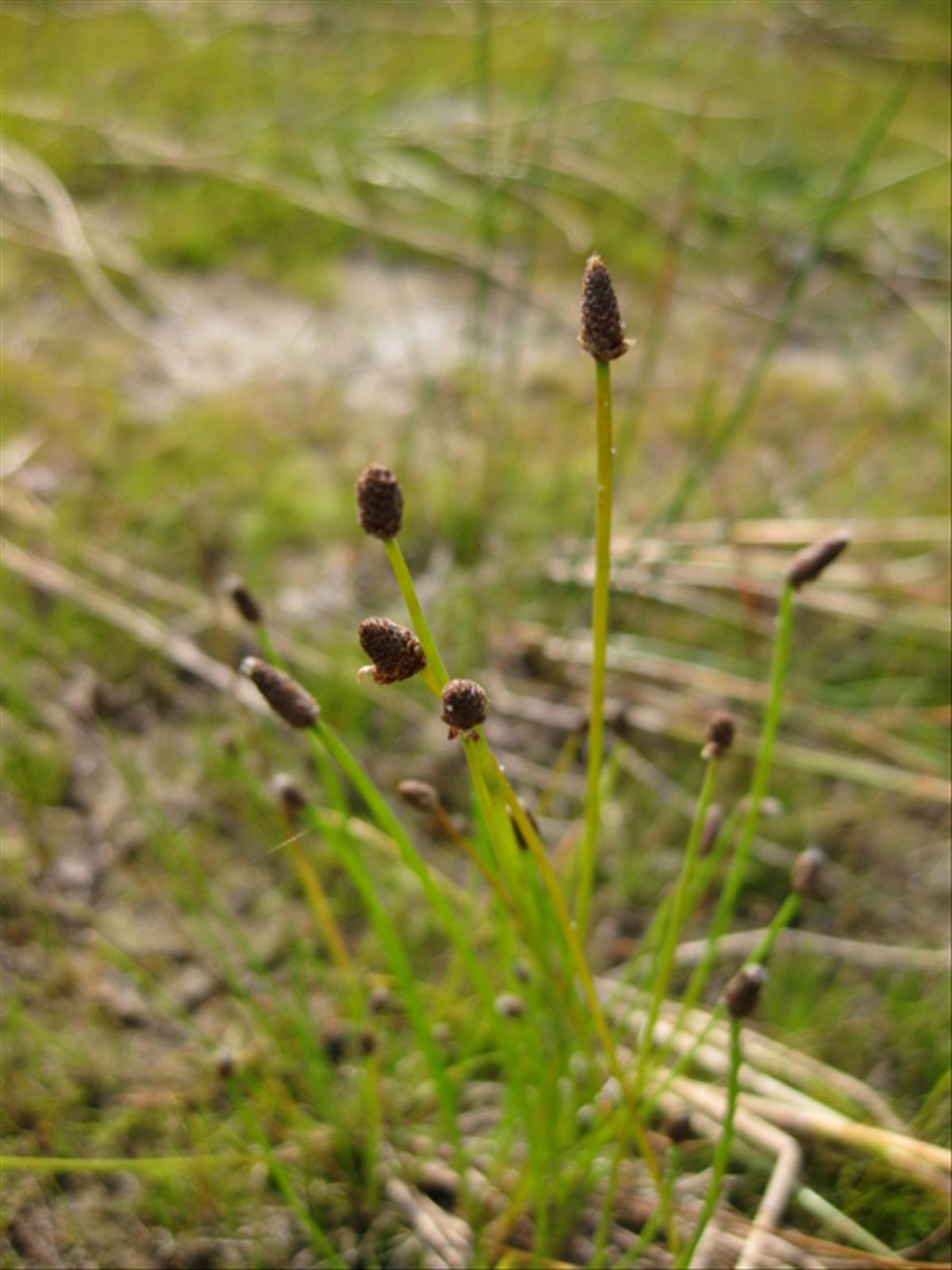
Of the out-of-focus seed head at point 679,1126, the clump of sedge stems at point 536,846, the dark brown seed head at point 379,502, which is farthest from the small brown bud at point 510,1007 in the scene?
the dark brown seed head at point 379,502

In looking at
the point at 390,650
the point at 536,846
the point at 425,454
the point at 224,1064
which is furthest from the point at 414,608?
the point at 425,454

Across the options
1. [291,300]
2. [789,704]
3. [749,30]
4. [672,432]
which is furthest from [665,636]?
[749,30]

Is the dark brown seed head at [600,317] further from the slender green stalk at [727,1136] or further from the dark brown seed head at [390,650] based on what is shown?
the slender green stalk at [727,1136]

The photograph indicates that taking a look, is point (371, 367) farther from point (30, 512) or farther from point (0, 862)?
point (0, 862)

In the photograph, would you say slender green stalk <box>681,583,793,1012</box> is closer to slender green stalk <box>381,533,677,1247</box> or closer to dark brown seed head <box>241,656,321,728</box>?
slender green stalk <box>381,533,677,1247</box>

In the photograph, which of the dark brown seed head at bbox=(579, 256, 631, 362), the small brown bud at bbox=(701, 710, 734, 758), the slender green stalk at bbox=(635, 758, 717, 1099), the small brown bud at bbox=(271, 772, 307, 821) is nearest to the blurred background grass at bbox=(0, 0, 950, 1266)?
the small brown bud at bbox=(271, 772, 307, 821)

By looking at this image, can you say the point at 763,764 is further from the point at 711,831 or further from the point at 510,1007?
the point at 510,1007
